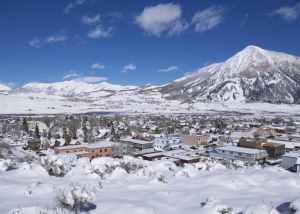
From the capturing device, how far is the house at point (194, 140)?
121ft

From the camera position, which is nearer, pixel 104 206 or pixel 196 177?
pixel 104 206

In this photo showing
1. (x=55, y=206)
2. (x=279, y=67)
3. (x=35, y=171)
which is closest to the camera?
(x=55, y=206)

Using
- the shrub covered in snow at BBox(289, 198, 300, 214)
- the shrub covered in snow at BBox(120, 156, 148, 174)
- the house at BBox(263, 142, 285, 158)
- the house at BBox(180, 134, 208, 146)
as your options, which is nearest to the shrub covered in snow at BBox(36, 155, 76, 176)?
the shrub covered in snow at BBox(120, 156, 148, 174)

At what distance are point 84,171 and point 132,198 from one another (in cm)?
321

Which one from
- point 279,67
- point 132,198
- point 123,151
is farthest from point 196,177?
point 279,67

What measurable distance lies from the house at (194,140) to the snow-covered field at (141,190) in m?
28.0

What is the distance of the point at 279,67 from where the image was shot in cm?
19962

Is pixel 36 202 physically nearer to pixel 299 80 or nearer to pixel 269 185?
pixel 269 185

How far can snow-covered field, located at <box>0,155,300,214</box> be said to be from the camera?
5.09 m

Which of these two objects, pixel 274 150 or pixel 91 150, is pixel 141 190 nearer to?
pixel 91 150

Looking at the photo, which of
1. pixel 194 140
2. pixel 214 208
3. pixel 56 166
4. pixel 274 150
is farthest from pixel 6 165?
pixel 194 140

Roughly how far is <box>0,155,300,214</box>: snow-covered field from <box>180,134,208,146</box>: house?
28.0 metres

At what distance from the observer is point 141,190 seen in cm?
683

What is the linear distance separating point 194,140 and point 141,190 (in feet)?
102
